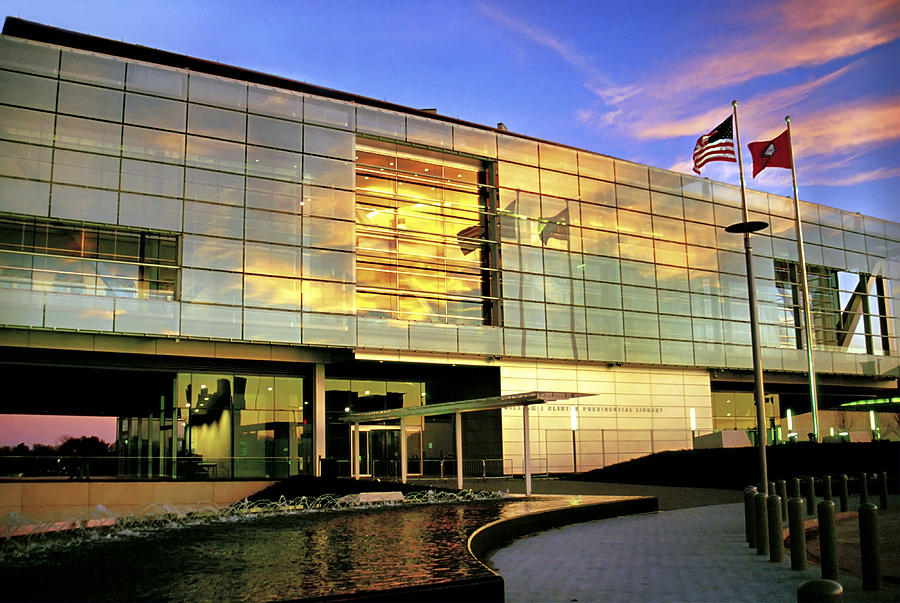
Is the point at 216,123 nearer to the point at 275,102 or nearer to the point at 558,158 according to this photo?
the point at 275,102

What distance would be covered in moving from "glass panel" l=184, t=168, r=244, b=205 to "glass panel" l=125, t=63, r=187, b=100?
3212 millimetres

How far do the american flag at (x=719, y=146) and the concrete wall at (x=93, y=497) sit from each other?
2309cm

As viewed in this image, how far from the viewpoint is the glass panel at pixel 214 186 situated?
33031 mm

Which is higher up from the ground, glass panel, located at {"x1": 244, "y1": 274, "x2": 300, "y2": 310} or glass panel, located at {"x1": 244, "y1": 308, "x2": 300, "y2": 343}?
glass panel, located at {"x1": 244, "y1": 274, "x2": 300, "y2": 310}

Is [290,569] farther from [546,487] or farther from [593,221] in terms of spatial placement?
[593,221]

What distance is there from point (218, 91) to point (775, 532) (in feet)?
94.1

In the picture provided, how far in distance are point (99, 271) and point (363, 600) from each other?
27.1 m

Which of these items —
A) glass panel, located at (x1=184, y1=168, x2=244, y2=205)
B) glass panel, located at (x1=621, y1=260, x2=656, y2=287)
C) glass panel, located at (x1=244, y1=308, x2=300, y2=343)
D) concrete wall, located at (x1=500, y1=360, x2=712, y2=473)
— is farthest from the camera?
glass panel, located at (x1=621, y1=260, x2=656, y2=287)

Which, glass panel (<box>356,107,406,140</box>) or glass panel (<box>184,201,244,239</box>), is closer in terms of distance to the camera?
glass panel (<box>184,201,244,239</box>)

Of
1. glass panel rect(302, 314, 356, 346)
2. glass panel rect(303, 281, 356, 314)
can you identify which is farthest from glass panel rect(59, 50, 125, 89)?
glass panel rect(302, 314, 356, 346)

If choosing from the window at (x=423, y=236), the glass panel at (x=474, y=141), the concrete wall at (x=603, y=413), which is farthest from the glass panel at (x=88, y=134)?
the concrete wall at (x=603, y=413)

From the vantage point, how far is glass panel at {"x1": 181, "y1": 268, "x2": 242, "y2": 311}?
32.2m

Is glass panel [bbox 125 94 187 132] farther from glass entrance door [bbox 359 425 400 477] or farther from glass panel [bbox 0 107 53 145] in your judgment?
glass entrance door [bbox 359 425 400 477]

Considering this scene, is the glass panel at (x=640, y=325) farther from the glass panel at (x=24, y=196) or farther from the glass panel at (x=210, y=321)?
the glass panel at (x=24, y=196)
